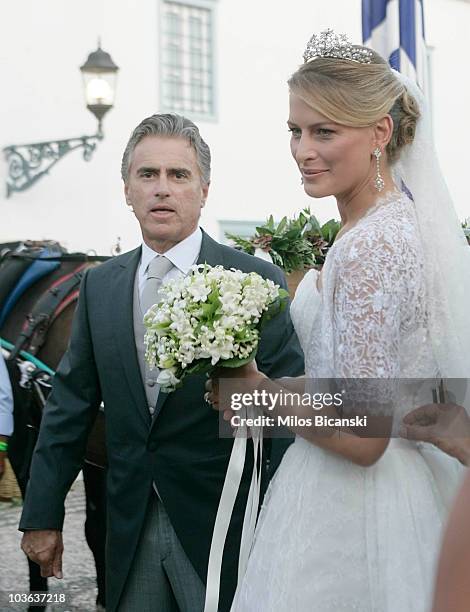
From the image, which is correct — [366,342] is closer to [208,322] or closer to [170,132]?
Answer: [208,322]

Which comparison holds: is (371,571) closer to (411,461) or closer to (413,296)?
(411,461)

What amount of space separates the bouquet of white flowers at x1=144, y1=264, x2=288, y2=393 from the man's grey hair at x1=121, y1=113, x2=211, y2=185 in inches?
34.0

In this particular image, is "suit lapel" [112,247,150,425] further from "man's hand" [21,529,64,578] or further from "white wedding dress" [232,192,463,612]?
"white wedding dress" [232,192,463,612]

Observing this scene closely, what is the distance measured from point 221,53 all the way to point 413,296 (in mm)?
11853

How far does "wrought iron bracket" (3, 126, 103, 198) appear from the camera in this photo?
11.3 metres

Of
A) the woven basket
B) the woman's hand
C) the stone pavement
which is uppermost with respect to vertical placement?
the woman's hand

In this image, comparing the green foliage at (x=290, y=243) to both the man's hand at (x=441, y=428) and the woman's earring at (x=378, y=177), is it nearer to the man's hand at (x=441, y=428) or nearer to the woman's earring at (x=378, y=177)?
the woman's earring at (x=378, y=177)

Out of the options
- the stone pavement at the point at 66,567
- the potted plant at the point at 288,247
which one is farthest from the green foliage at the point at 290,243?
the stone pavement at the point at 66,567

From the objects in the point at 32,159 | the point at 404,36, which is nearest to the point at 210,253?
the point at 404,36

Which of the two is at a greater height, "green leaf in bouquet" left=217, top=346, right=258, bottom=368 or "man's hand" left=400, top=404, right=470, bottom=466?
"green leaf in bouquet" left=217, top=346, right=258, bottom=368

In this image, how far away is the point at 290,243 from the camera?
4.31 m

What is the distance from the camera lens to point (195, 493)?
2.93 meters

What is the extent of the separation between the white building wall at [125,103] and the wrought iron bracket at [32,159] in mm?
115

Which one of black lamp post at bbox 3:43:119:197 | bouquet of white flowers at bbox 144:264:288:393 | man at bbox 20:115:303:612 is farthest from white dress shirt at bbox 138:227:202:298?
black lamp post at bbox 3:43:119:197
